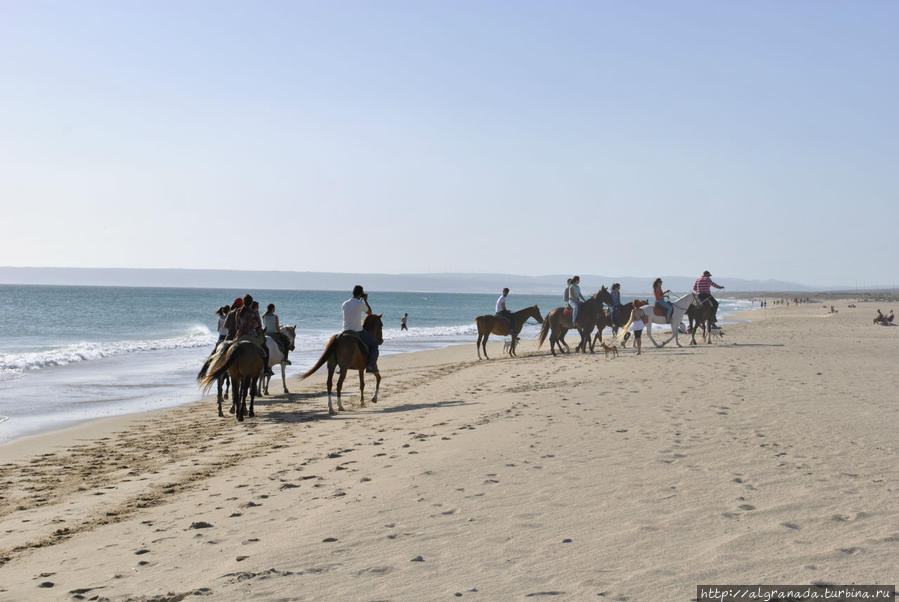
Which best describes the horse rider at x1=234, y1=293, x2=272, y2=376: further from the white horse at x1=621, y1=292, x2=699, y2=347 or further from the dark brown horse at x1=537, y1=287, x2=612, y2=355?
the white horse at x1=621, y1=292, x2=699, y2=347

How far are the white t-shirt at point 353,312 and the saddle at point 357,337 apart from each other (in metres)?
0.14

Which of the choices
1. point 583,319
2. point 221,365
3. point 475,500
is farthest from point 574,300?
point 475,500

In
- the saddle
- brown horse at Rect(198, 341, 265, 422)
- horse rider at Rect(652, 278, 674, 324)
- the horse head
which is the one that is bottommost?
brown horse at Rect(198, 341, 265, 422)

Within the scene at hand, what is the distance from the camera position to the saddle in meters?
14.3

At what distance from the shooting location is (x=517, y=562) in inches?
200

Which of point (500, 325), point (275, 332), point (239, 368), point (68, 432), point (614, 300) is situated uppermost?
point (614, 300)

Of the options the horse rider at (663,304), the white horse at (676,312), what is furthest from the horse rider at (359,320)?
the horse rider at (663,304)

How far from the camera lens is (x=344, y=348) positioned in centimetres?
1420

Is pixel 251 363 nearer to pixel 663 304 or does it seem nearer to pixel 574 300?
pixel 574 300

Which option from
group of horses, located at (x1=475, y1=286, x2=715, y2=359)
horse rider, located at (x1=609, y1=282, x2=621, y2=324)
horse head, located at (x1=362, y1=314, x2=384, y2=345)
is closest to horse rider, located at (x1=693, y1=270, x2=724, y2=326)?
group of horses, located at (x1=475, y1=286, x2=715, y2=359)

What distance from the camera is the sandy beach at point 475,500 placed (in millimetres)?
4879

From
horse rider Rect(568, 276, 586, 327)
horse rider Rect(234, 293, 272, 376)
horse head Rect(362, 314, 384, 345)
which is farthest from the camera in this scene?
horse rider Rect(568, 276, 586, 327)

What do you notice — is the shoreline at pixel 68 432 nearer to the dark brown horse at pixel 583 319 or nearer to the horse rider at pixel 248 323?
the horse rider at pixel 248 323

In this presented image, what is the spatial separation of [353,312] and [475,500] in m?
8.24
